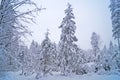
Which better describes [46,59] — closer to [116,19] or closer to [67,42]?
[67,42]

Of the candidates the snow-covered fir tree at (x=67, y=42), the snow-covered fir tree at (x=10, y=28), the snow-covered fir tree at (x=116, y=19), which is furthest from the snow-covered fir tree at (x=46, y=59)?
the snow-covered fir tree at (x=10, y=28)

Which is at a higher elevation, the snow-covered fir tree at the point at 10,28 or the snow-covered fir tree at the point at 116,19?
the snow-covered fir tree at the point at 116,19

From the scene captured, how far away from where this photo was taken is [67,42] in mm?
36469

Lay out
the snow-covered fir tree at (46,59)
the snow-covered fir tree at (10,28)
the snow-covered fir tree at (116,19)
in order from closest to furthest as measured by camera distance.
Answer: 1. the snow-covered fir tree at (10,28)
2. the snow-covered fir tree at (116,19)
3. the snow-covered fir tree at (46,59)

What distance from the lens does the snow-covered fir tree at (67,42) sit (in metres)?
35.1

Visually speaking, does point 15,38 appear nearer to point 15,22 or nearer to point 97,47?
point 15,22

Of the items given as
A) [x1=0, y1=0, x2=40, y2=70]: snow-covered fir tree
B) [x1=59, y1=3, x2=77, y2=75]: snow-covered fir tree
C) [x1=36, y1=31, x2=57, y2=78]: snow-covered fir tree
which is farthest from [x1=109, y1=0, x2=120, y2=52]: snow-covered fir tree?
[x1=0, y1=0, x2=40, y2=70]: snow-covered fir tree

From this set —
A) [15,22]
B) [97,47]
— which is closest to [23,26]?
[15,22]

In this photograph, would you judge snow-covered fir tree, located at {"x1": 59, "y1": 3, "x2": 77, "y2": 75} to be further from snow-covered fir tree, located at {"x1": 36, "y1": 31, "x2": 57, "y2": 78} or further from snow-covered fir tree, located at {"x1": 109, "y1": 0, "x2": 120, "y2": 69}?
snow-covered fir tree, located at {"x1": 109, "y1": 0, "x2": 120, "y2": 69}

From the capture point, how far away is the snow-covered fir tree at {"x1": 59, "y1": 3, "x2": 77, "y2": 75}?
35094 millimetres

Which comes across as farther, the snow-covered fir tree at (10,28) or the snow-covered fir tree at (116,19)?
the snow-covered fir tree at (116,19)

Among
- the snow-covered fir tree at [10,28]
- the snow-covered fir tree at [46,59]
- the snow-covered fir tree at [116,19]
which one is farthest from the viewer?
the snow-covered fir tree at [46,59]

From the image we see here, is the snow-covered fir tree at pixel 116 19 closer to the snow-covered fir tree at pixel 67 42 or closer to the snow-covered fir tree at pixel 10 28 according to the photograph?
the snow-covered fir tree at pixel 67 42

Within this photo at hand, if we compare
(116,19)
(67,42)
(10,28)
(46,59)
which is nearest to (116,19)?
(116,19)
